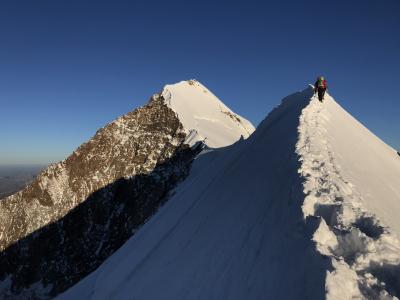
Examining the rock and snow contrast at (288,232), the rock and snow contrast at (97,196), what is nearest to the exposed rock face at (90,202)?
the rock and snow contrast at (97,196)

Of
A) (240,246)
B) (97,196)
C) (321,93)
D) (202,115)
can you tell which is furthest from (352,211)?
(202,115)

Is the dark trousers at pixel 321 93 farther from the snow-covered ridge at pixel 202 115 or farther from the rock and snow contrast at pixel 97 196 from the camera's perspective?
the snow-covered ridge at pixel 202 115

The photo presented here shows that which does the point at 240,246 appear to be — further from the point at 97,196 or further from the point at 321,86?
the point at 97,196

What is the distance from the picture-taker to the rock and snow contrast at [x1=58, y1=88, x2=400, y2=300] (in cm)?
629

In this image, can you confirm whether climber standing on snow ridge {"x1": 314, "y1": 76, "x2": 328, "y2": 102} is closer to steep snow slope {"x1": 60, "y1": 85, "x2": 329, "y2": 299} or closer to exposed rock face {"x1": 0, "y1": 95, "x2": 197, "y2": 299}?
steep snow slope {"x1": 60, "y1": 85, "x2": 329, "y2": 299}

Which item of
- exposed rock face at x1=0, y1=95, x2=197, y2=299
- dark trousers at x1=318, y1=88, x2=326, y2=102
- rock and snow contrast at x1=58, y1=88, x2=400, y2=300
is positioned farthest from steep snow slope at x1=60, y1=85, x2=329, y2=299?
exposed rock face at x1=0, y1=95, x2=197, y2=299

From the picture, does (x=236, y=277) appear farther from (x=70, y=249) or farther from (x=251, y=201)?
(x=70, y=249)

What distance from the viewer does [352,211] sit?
8.05m

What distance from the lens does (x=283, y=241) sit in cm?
789

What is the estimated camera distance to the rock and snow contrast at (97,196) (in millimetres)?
35719

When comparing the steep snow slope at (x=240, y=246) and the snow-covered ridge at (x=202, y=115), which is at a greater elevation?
the snow-covered ridge at (x=202, y=115)

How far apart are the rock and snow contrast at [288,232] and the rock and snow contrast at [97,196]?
50.8 feet

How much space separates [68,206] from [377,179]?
3377 centimetres

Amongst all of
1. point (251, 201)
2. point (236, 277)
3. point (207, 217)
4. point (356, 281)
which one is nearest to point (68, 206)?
point (207, 217)
